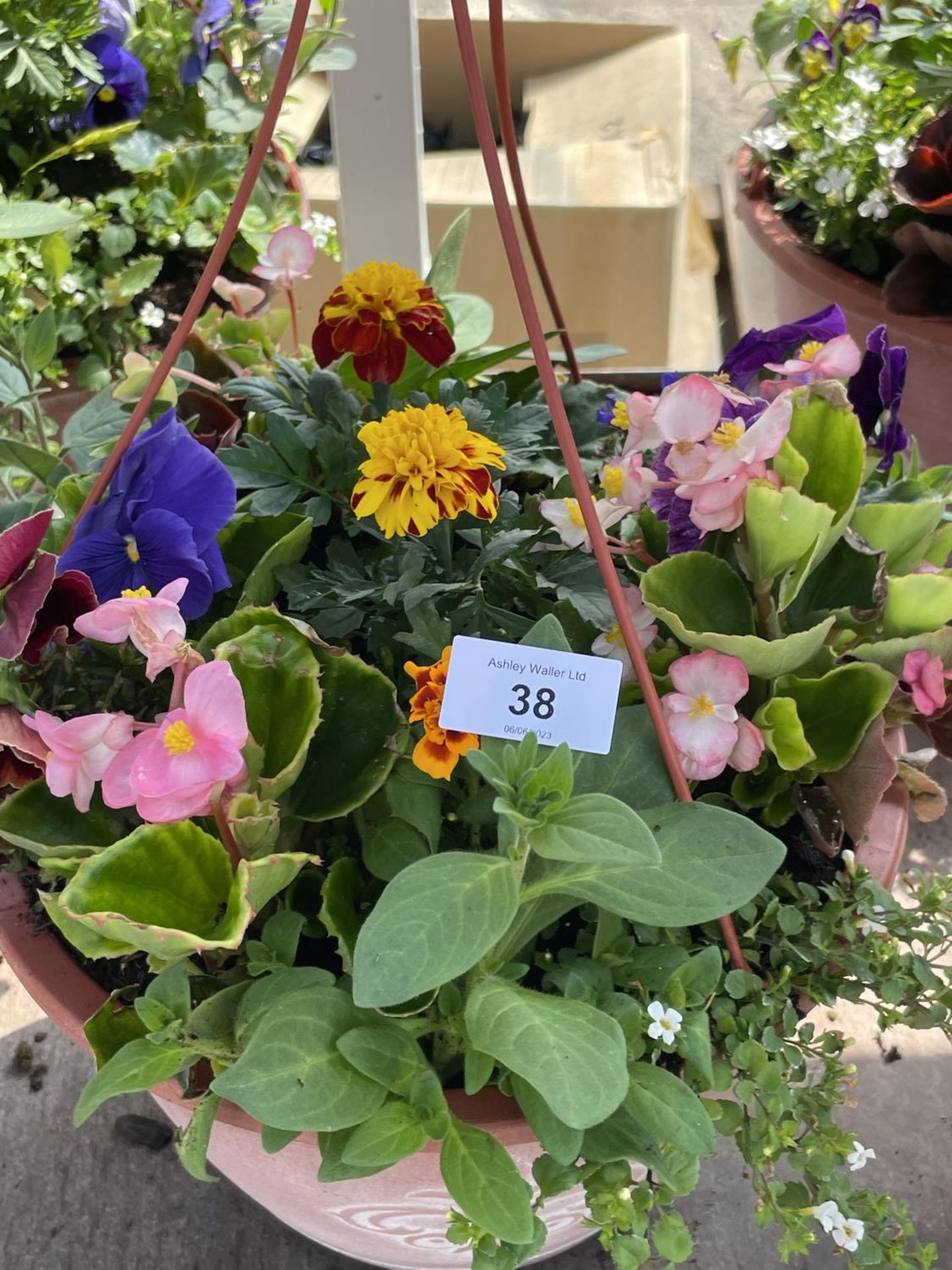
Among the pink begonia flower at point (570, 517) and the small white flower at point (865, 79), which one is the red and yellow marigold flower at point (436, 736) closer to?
the pink begonia flower at point (570, 517)

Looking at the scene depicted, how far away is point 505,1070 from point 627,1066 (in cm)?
7

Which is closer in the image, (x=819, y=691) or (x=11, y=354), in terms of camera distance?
(x=819, y=691)

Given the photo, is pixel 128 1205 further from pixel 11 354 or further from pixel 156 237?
pixel 156 237

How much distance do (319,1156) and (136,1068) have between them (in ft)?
0.50

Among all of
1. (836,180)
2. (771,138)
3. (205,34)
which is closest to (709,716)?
(836,180)

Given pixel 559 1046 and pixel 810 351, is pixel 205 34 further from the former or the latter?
pixel 559 1046

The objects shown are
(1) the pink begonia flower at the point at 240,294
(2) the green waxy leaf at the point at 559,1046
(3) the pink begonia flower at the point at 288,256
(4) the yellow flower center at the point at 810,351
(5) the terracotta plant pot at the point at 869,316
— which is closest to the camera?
(2) the green waxy leaf at the point at 559,1046

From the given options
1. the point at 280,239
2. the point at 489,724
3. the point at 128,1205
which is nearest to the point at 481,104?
the point at 489,724

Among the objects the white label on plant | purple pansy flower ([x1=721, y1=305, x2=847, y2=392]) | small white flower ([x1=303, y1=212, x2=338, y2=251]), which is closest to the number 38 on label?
the white label on plant

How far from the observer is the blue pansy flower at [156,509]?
0.66 m

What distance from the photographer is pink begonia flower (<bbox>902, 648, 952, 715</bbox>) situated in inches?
24.6

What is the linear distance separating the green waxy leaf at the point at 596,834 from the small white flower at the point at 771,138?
1047mm

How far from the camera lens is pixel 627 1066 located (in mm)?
572

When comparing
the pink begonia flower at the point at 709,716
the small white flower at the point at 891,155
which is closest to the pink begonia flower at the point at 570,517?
the pink begonia flower at the point at 709,716
